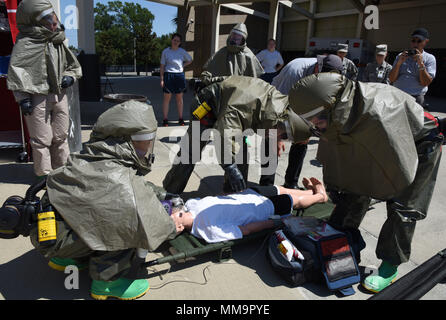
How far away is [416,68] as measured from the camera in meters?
4.90

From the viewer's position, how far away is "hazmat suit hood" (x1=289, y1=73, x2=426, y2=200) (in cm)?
193

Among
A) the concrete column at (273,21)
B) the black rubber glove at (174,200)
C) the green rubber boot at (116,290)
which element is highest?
the concrete column at (273,21)

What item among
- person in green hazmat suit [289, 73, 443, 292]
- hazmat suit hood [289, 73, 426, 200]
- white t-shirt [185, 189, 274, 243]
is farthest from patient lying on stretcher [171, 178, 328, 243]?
hazmat suit hood [289, 73, 426, 200]

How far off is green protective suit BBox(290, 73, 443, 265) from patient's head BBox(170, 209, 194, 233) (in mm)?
1172

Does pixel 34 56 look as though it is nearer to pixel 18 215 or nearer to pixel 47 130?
pixel 47 130

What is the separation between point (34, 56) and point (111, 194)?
2.52m

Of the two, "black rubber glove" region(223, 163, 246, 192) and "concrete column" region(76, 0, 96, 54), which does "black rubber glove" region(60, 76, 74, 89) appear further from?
"concrete column" region(76, 0, 96, 54)

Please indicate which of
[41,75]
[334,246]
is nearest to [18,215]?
[334,246]

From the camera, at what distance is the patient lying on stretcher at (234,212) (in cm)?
262

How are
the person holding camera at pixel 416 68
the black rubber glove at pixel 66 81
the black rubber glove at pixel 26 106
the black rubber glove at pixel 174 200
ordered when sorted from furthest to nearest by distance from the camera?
the person holding camera at pixel 416 68, the black rubber glove at pixel 66 81, the black rubber glove at pixel 26 106, the black rubber glove at pixel 174 200

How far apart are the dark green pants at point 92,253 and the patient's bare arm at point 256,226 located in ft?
3.15

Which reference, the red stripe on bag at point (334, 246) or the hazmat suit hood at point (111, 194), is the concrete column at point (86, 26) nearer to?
the hazmat suit hood at point (111, 194)

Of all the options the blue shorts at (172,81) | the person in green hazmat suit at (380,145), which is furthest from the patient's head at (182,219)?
the blue shorts at (172,81)

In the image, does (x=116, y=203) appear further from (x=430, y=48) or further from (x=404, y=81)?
(x=430, y=48)
